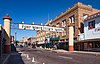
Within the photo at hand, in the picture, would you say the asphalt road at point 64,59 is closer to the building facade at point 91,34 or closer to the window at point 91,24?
the building facade at point 91,34

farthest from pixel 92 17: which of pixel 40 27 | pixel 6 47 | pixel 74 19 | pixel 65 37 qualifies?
pixel 6 47

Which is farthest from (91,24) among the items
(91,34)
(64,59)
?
(64,59)

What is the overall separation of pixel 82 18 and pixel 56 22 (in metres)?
17.2

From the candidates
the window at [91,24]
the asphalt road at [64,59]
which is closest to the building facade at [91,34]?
the window at [91,24]

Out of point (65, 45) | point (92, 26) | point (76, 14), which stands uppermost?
point (76, 14)

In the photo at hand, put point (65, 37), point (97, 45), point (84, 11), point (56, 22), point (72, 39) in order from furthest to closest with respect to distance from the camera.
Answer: point (56, 22)
point (65, 37)
point (84, 11)
point (72, 39)
point (97, 45)

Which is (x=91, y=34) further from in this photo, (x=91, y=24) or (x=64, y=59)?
(x=64, y=59)

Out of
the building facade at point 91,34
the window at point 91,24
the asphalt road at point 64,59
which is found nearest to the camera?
the asphalt road at point 64,59

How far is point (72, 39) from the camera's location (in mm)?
44156

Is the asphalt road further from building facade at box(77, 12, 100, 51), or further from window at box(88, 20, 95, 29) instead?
window at box(88, 20, 95, 29)

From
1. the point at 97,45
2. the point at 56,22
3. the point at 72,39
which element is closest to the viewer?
the point at 97,45

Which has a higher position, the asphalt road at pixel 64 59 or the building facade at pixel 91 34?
the building facade at pixel 91 34

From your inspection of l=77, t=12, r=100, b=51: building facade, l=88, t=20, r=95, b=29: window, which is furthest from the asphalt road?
l=88, t=20, r=95, b=29: window

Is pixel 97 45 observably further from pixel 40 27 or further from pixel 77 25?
pixel 40 27
